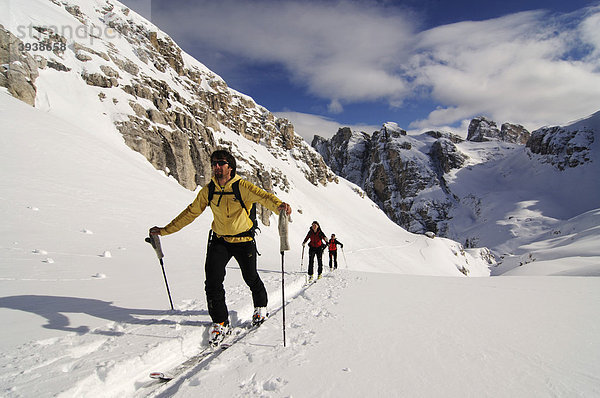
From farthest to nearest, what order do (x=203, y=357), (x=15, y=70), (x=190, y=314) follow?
(x=15, y=70)
(x=190, y=314)
(x=203, y=357)

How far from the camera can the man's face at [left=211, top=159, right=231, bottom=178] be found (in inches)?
147

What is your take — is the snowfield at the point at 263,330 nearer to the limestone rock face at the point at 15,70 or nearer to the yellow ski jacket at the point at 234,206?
the yellow ski jacket at the point at 234,206

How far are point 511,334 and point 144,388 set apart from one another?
13.9ft

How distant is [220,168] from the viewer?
375 cm

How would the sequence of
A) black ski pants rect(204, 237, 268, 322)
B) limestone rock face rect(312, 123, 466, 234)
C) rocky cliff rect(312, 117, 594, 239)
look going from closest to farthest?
black ski pants rect(204, 237, 268, 322), rocky cliff rect(312, 117, 594, 239), limestone rock face rect(312, 123, 466, 234)

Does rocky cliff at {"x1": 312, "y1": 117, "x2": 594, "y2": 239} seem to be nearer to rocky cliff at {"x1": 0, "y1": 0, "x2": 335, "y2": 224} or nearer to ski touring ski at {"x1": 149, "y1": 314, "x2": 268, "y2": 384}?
rocky cliff at {"x1": 0, "y1": 0, "x2": 335, "y2": 224}

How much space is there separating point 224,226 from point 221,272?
26.1 inches

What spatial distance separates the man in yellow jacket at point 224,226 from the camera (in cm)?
371

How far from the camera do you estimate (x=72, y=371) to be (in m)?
2.48

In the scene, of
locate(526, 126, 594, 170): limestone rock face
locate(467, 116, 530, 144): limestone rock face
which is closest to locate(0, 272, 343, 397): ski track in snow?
locate(526, 126, 594, 170): limestone rock face

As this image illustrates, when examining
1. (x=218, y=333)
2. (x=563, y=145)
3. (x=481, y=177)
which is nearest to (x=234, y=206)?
(x=218, y=333)

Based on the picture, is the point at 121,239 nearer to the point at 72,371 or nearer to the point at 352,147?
the point at 72,371

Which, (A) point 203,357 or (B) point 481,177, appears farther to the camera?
(B) point 481,177

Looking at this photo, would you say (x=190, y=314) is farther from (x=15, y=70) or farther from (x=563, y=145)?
(x=563, y=145)
